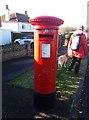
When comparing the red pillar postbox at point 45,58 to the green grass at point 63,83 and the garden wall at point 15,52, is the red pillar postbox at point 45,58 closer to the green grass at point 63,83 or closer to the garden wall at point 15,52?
the green grass at point 63,83

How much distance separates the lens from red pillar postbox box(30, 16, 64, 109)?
5.36 metres

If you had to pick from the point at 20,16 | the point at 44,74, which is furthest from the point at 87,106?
the point at 20,16

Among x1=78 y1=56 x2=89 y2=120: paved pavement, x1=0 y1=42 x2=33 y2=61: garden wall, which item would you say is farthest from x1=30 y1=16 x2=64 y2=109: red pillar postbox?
x1=0 y1=42 x2=33 y2=61: garden wall

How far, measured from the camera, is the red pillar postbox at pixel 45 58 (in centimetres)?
536

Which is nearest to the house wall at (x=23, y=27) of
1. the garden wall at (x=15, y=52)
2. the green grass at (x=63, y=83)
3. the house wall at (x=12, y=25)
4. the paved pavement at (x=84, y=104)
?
the house wall at (x=12, y=25)

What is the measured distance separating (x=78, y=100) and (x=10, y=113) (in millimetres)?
1938

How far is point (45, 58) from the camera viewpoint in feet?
18.0

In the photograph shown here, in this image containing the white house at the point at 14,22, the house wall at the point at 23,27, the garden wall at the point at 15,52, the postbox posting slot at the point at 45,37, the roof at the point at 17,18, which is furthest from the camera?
the roof at the point at 17,18

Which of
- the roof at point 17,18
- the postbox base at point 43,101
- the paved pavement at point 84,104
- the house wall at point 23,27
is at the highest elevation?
the roof at point 17,18

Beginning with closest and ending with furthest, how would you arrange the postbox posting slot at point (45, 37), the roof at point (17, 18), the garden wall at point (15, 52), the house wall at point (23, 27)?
the postbox posting slot at point (45, 37), the garden wall at point (15, 52), the house wall at point (23, 27), the roof at point (17, 18)

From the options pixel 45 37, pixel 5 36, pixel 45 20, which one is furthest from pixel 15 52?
pixel 5 36

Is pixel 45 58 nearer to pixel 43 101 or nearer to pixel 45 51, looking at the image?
pixel 45 51

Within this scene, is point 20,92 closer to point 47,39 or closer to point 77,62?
point 47,39

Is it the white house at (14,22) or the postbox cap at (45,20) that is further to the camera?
the white house at (14,22)
